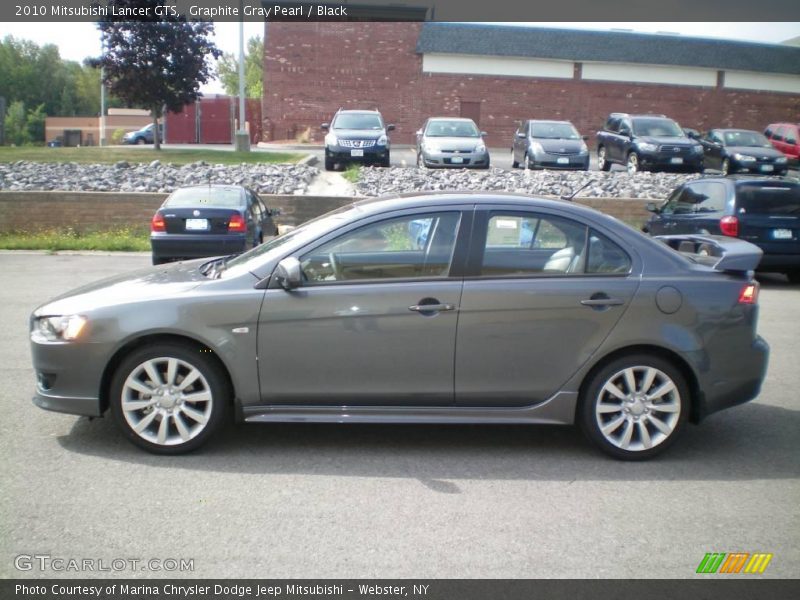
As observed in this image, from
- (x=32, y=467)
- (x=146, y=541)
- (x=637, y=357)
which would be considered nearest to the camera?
(x=146, y=541)

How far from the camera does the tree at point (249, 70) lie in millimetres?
80562

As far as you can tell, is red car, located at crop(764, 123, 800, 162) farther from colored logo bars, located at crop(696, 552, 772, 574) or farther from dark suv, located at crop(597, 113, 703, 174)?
colored logo bars, located at crop(696, 552, 772, 574)

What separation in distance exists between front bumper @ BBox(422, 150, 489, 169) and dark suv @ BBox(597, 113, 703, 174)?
4.42 meters

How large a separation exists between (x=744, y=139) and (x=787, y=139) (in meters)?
6.91

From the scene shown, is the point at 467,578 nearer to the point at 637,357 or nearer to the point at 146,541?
the point at 146,541

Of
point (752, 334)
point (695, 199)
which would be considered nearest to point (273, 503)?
point (752, 334)

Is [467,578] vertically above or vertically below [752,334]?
below

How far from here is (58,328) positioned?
5312 millimetres

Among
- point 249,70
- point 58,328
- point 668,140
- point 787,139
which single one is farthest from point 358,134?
point 249,70

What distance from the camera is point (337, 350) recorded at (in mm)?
5277

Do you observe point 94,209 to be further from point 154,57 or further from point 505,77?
point 505,77

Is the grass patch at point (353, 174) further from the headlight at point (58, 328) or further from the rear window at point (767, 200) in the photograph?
the headlight at point (58, 328)

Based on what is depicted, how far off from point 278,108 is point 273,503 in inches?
1655

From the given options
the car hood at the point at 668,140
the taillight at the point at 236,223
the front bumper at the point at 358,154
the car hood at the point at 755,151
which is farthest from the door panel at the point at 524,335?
the car hood at the point at 755,151
